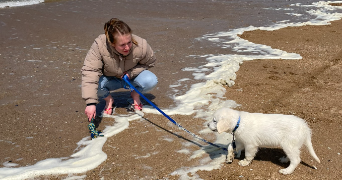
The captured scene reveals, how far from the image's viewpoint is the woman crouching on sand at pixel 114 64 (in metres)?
4.03

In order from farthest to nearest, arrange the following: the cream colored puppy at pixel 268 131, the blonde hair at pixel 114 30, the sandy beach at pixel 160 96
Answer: the blonde hair at pixel 114 30, the sandy beach at pixel 160 96, the cream colored puppy at pixel 268 131

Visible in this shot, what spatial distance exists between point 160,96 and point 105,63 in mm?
1404

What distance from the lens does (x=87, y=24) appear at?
452 inches

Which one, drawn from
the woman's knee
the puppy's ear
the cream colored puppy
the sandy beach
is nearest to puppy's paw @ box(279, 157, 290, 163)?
the sandy beach

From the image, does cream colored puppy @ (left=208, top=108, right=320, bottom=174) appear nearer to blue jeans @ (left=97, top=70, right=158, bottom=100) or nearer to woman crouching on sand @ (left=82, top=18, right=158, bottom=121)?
woman crouching on sand @ (left=82, top=18, right=158, bottom=121)

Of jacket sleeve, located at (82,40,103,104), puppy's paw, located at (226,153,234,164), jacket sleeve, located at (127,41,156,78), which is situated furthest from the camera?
jacket sleeve, located at (127,41,156,78)

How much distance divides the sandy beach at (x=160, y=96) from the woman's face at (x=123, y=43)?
3.47ft

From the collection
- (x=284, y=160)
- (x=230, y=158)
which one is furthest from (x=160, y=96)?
(x=284, y=160)

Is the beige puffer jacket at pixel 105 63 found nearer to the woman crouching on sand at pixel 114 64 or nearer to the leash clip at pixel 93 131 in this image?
the woman crouching on sand at pixel 114 64

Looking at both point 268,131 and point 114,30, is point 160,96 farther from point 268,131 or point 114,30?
point 268,131

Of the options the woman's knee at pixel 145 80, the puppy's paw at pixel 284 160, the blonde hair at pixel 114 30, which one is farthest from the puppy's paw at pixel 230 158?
the blonde hair at pixel 114 30

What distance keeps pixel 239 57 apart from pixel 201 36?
2.59 m

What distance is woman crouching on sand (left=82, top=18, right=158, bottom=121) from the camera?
13.2 ft

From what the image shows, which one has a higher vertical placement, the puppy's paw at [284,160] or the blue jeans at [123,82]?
the blue jeans at [123,82]
